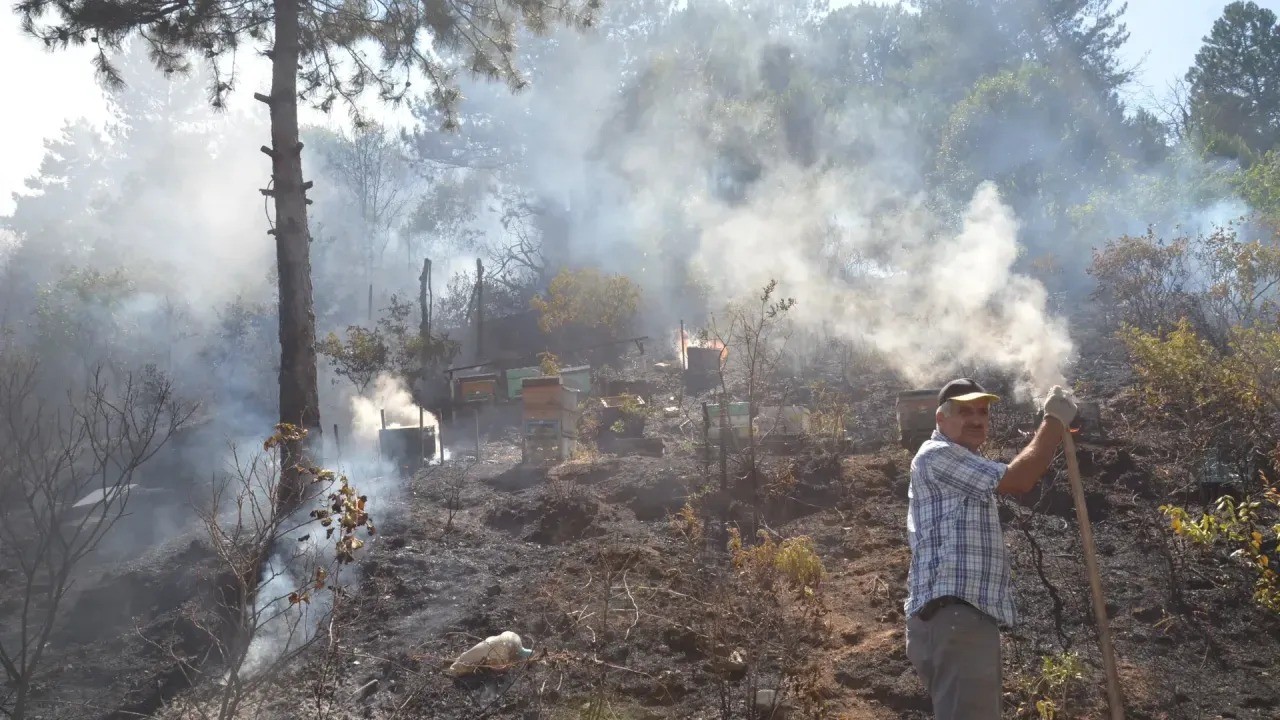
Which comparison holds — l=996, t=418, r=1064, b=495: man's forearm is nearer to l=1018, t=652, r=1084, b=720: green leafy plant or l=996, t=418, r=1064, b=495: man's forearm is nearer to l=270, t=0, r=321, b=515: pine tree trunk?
l=1018, t=652, r=1084, b=720: green leafy plant

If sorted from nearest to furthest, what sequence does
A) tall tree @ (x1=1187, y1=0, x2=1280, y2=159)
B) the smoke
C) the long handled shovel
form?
the long handled shovel
the smoke
tall tree @ (x1=1187, y1=0, x2=1280, y2=159)

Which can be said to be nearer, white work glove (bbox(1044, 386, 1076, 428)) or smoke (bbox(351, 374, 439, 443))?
white work glove (bbox(1044, 386, 1076, 428))

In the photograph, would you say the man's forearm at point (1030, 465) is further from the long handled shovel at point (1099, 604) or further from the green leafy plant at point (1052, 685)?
the green leafy plant at point (1052, 685)

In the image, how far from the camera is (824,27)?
47.0 meters

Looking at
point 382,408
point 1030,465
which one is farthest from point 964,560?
point 382,408

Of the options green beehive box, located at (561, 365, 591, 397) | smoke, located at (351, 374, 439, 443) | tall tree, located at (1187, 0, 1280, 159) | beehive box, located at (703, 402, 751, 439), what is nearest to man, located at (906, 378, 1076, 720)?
beehive box, located at (703, 402, 751, 439)

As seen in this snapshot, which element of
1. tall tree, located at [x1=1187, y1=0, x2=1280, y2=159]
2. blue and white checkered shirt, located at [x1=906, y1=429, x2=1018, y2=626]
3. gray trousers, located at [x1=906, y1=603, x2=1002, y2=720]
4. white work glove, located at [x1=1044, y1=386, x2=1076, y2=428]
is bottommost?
gray trousers, located at [x1=906, y1=603, x2=1002, y2=720]

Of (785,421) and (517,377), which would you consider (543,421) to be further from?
(517,377)

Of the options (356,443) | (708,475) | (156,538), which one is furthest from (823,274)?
(156,538)

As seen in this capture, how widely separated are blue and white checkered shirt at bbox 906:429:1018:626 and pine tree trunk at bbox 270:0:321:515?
7.19 metres

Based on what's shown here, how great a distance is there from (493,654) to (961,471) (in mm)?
3944

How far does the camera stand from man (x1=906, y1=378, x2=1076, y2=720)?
324cm

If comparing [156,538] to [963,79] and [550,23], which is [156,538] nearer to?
[550,23]

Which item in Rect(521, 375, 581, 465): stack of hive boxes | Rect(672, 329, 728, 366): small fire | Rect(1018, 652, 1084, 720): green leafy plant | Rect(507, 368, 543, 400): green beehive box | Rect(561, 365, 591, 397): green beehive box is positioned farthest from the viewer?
Rect(672, 329, 728, 366): small fire
